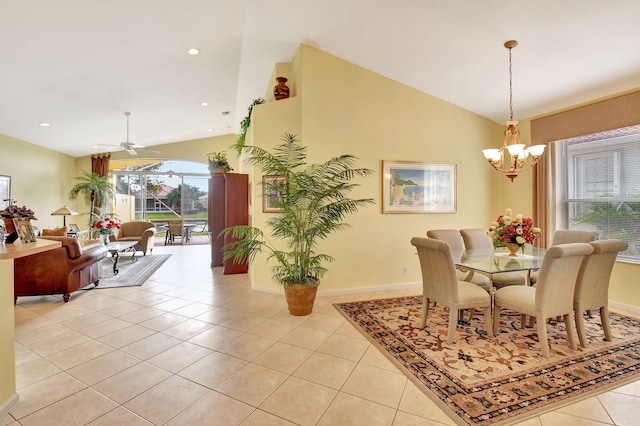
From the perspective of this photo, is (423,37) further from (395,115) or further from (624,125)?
(624,125)

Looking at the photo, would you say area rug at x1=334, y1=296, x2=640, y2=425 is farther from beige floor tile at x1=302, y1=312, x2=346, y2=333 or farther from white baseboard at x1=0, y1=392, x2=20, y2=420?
white baseboard at x1=0, y1=392, x2=20, y2=420

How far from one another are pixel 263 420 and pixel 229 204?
4.24m

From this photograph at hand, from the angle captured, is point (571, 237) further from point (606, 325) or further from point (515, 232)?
point (606, 325)

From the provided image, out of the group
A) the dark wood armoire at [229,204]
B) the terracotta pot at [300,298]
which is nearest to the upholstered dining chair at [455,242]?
the terracotta pot at [300,298]

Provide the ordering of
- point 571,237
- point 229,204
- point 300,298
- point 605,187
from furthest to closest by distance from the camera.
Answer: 1. point 229,204
2. point 605,187
3. point 571,237
4. point 300,298

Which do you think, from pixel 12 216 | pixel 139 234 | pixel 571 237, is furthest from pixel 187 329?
pixel 139 234

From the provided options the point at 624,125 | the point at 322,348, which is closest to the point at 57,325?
the point at 322,348

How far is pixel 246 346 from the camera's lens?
268cm

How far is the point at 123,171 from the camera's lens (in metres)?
9.45

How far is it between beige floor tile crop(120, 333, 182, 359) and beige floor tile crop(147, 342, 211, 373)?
7 cm

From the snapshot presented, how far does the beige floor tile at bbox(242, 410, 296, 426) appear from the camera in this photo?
1.72 metres

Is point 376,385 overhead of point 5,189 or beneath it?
beneath

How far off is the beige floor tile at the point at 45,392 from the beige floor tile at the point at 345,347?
181 centimetres

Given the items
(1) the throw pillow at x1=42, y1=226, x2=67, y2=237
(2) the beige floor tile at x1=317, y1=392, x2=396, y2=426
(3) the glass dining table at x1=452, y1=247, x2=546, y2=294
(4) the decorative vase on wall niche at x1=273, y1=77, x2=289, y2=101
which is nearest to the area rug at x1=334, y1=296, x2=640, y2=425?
(2) the beige floor tile at x1=317, y1=392, x2=396, y2=426
